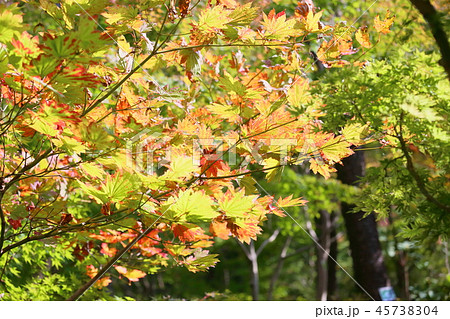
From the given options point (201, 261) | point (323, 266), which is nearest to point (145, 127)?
point (201, 261)

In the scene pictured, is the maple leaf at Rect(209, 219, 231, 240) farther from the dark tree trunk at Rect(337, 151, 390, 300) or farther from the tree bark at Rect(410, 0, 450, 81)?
the dark tree trunk at Rect(337, 151, 390, 300)

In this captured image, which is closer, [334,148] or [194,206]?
[194,206]

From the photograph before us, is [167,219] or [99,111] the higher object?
[99,111]

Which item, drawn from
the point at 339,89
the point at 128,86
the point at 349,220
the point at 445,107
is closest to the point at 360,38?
the point at 339,89

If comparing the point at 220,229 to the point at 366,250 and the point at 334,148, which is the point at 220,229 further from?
the point at 366,250

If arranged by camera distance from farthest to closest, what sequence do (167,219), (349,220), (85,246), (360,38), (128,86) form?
(349,220) < (85,246) < (360,38) < (128,86) < (167,219)

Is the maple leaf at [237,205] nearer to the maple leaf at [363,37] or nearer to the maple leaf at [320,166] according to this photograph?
the maple leaf at [320,166]

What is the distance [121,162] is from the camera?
1.80 meters

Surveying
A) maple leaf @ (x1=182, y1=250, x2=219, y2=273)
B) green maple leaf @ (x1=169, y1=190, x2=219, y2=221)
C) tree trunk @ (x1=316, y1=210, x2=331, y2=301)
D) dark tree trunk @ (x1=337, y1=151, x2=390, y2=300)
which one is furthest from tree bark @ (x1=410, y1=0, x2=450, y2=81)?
tree trunk @ (x1=316, y1=210, x2=331, y2=301)

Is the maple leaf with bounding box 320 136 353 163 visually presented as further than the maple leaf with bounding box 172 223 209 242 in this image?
Yes

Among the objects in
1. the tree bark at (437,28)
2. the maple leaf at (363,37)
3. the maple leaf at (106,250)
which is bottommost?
the maple leaf at (106,250)

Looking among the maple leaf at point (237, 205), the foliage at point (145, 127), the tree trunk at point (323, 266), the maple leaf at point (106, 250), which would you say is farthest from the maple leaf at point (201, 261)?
the tree trunk at point (323, 266)

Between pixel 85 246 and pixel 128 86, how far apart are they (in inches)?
44.7

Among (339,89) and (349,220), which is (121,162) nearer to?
(339,89)
